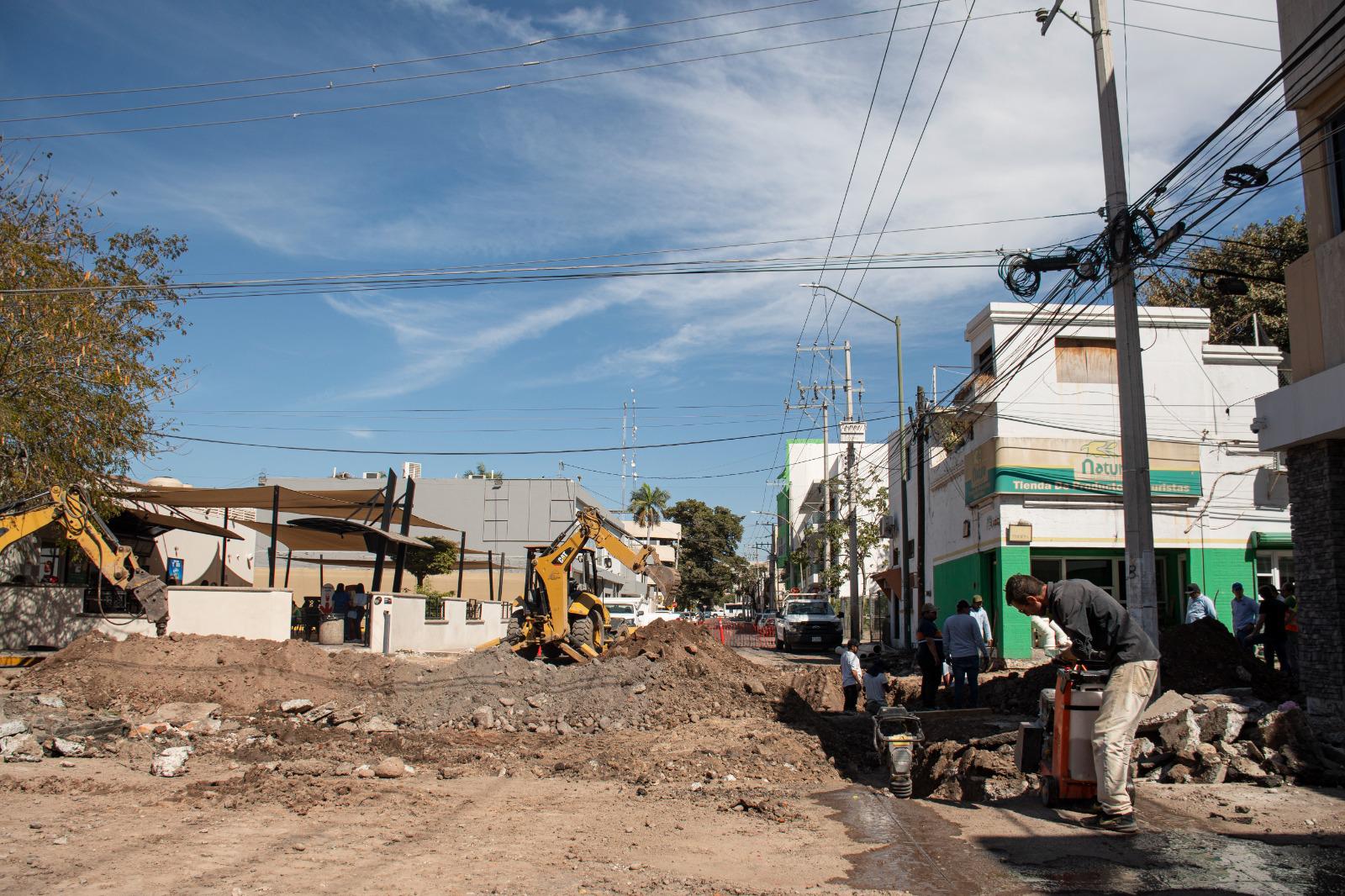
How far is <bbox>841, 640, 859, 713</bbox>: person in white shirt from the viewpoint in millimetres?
14727

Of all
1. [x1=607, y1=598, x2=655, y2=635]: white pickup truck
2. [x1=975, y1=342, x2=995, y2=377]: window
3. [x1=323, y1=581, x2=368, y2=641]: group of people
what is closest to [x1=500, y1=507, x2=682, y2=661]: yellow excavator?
[x1=323, y1=581, x2=368, y2=641]: group of people

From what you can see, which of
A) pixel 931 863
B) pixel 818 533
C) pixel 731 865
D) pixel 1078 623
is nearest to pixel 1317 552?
pixel 1078 623

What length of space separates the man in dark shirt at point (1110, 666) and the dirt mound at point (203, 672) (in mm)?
11386

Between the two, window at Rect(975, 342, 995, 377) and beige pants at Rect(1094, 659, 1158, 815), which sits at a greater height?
window at Rect(975, 342, 995, 377)

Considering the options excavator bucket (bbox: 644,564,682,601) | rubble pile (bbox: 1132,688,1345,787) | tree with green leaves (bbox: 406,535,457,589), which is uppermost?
tree with green leaves (bbox: 406,535,457,589)

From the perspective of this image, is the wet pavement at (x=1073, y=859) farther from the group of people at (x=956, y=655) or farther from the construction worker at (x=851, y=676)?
the construction worker at (x=851, y=676)

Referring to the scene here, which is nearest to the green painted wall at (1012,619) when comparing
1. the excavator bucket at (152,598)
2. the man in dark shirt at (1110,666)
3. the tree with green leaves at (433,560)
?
the man in dark shirt at (1110,666)

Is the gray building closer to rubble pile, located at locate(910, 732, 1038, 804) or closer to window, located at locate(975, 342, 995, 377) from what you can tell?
window, located at locate(975, 342, 995, 377)

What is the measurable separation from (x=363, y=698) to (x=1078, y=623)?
36.7 ft

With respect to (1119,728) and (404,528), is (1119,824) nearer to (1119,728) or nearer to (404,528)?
(1119,728)

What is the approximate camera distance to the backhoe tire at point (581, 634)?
63.6 ft

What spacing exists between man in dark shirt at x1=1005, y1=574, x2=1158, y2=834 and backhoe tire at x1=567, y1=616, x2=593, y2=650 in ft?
43.6

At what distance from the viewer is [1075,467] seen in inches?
976

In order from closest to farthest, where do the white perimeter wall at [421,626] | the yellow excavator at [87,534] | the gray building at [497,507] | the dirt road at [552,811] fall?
the dirt road at [552,811]
the yellow excavator at [87,534]
the white perimeter wall at [421,626]
the gray building at [497,507]
